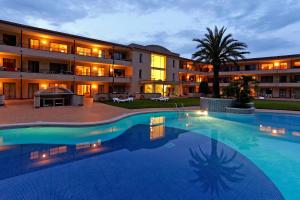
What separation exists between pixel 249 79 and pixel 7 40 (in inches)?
1275

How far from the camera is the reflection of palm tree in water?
252 inches

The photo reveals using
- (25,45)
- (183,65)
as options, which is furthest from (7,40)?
(183,65)

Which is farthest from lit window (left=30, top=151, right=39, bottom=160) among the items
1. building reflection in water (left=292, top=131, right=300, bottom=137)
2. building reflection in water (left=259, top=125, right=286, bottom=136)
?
building reflection in water (left=292, top=131, right=300, bottom=137)

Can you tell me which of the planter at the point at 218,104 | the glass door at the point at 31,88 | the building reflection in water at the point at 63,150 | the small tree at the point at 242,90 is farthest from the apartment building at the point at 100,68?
the building reflection in water at the point at 63,150

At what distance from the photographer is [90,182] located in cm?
633

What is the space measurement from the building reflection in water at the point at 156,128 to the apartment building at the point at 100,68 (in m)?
18.6

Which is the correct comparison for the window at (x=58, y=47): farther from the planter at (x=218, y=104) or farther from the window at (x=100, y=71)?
the planter at (x=218, y=104)

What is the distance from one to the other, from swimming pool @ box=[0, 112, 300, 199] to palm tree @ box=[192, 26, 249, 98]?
648 inches

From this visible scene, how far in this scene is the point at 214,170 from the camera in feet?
25.2

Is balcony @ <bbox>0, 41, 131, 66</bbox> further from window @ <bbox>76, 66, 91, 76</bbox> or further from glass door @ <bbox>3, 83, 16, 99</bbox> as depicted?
glass door @ <bbox>3, 83, 16, 99</bbox>

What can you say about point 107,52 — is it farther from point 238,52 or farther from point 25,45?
point 238,52

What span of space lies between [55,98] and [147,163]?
18.3 m

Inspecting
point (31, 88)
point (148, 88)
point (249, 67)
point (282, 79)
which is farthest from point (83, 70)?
point (282, 79)

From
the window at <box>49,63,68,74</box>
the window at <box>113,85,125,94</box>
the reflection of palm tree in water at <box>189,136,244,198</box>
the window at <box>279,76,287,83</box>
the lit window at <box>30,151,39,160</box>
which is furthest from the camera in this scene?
the window at <box>279,76,287,83</box>
